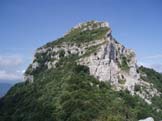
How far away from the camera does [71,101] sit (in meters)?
146

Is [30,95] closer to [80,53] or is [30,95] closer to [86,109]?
[80,53]

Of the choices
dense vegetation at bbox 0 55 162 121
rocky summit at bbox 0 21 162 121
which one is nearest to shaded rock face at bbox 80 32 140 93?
rocky summit at bbox 0 21 162 121

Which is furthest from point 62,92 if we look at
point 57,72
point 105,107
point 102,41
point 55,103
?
point 102,41

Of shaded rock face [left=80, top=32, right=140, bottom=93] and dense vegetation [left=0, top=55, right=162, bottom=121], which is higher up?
shaded rock face [left=80, top=32, right=140, bottom=93]

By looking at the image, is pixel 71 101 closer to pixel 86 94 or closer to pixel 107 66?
pixel 86 94

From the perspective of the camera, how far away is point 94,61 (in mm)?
186000

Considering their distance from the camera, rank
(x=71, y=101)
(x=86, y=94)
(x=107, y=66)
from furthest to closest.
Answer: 1. (x=107, y=66)
2. (x=86, y=94)
3. (x=71, y=101)

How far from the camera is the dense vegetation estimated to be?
142 meters

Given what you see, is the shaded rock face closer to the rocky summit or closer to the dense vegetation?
the rocky summit

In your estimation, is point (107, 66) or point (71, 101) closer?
point (71, 101)

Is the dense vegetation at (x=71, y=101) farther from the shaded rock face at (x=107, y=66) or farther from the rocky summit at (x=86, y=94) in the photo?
the shaded rock face at (x=107, y=66)

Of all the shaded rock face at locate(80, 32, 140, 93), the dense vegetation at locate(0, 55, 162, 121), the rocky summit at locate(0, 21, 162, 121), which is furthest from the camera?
the shaded rock face at locate(80, 32, 140, 93)

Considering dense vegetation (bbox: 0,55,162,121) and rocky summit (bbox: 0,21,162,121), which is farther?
rocky summit (bbox: 0,21,162,121)

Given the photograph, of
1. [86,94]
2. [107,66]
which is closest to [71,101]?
[86,94]
